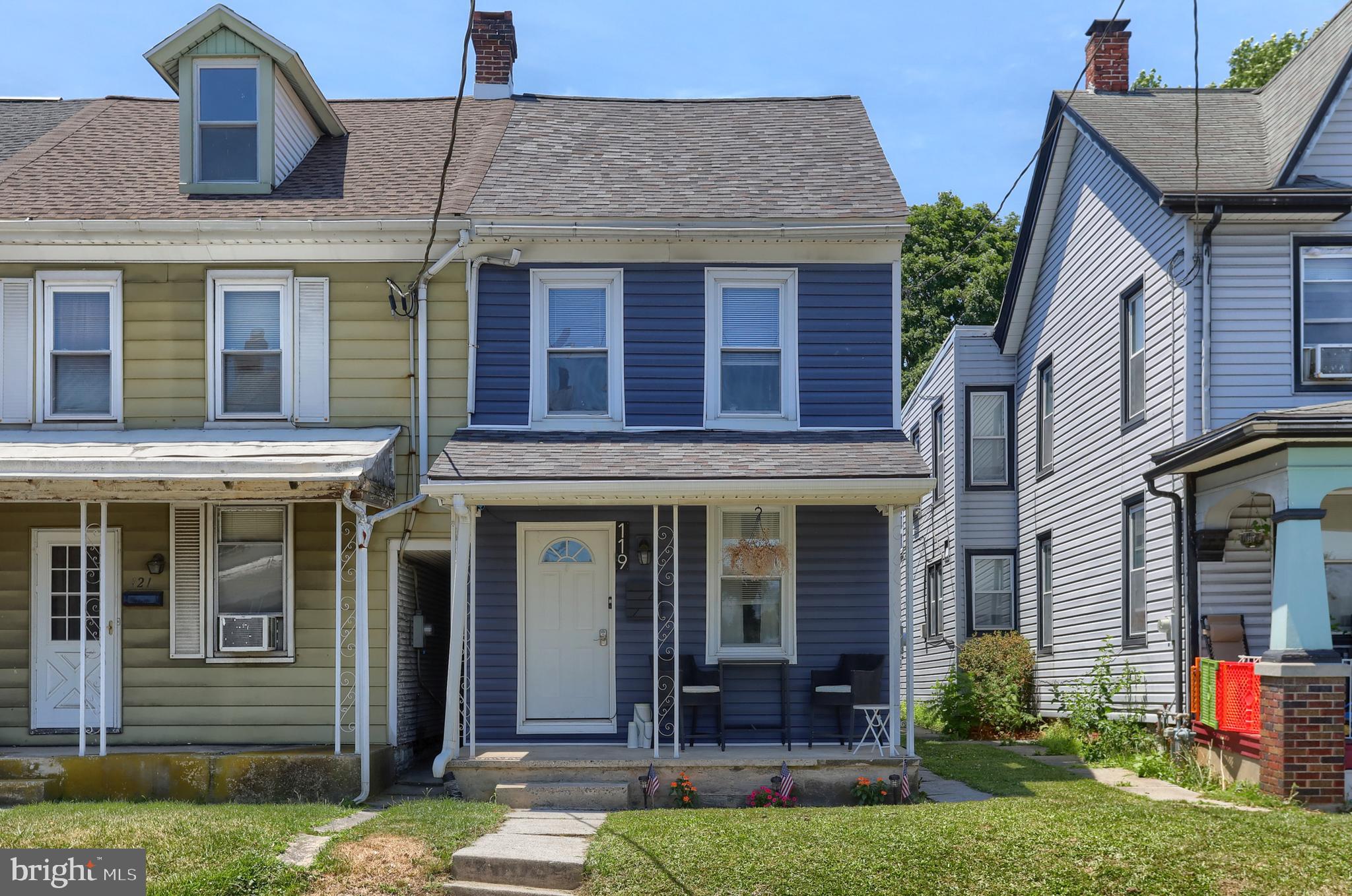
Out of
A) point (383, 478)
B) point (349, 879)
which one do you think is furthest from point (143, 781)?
point (349, 879)

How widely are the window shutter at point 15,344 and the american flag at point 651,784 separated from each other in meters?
7.14

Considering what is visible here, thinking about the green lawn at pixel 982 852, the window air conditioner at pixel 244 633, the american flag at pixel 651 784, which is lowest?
the american flag at pixel 651 784

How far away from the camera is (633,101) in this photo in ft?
51.4

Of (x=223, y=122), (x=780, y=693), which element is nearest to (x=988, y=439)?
(x=780, y=693)

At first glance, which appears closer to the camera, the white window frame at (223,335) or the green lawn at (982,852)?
the green lawn at (982,852)

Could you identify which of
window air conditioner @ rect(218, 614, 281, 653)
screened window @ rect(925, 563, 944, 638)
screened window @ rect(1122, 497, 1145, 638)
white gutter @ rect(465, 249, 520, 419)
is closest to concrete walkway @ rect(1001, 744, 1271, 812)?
screened window @ rect(1122, 497, 1145, 638)

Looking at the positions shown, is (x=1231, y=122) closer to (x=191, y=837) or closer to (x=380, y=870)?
(x=380, y=870)

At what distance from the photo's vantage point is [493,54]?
1623 centimetres

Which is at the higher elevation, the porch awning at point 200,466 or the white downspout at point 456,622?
the porch awning at point 200,466

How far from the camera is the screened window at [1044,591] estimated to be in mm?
17719

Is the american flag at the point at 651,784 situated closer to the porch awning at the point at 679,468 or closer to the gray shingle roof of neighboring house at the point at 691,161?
the porch awning at the point at 679,468

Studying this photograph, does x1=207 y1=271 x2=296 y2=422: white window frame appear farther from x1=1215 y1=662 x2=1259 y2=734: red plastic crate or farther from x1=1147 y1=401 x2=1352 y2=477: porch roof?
x1=1215 y1=662 x2=1259 y2=734: red plastic crate

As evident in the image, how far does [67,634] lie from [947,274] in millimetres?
26019

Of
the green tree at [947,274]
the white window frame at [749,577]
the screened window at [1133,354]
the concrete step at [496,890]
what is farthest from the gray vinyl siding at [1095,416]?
the green tree at [947,274]
